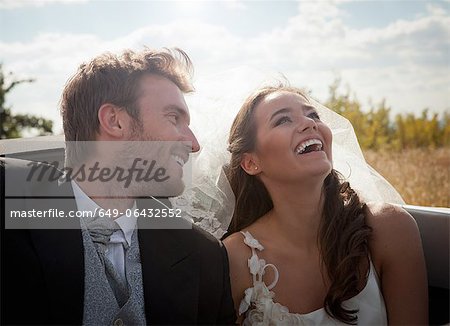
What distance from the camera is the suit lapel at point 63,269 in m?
1.61

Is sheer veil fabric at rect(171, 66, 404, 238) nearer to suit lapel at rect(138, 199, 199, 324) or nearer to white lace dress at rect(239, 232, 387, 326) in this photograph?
white lace dress at rect(239, 232, 387, 326)

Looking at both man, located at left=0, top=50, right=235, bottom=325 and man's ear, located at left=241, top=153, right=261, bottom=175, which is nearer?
man, located at left=0, top=50, right=235, bottom=325

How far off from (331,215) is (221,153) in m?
0.55

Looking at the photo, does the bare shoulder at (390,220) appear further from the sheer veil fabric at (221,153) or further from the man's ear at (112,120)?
the man's ear at (112,120)

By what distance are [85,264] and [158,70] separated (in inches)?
30.2

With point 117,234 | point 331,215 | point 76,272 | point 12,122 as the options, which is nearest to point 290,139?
point 331,215

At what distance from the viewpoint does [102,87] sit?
195 centimetres

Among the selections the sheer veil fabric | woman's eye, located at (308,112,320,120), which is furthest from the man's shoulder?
woman's eye, located at (308,112,320,120)

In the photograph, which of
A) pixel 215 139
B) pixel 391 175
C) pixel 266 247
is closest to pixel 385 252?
pixel 266 247

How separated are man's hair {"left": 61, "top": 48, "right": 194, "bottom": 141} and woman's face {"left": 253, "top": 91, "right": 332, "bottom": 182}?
16.7 inches

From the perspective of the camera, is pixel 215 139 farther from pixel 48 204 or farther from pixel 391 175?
pixel 391 175

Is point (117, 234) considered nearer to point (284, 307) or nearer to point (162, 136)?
point (162, 136)

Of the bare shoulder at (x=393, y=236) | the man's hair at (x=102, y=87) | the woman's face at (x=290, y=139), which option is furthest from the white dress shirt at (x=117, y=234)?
the bare shoulder at (x=393, y=236)

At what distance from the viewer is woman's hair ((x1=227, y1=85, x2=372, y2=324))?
2.04 metres
